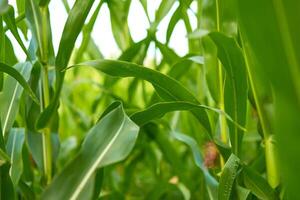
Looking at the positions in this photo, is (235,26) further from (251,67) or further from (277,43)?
(277,43)

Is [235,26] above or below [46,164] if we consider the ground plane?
above

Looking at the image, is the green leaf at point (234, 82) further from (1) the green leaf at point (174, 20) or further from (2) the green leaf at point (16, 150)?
(2) the green leaf at point (16, 150)

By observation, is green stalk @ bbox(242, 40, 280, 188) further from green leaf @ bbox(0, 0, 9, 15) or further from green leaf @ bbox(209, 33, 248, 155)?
green leaf @ bbox(0, 0, 9, 15)

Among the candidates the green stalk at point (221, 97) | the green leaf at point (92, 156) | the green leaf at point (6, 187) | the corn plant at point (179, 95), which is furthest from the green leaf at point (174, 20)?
the green leaf at point (6, 187)

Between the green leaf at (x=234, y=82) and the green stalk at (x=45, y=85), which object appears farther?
the green stalk at (x=45, y=85)

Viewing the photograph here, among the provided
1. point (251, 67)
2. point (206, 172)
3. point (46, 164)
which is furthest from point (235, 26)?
point (46, 164)
